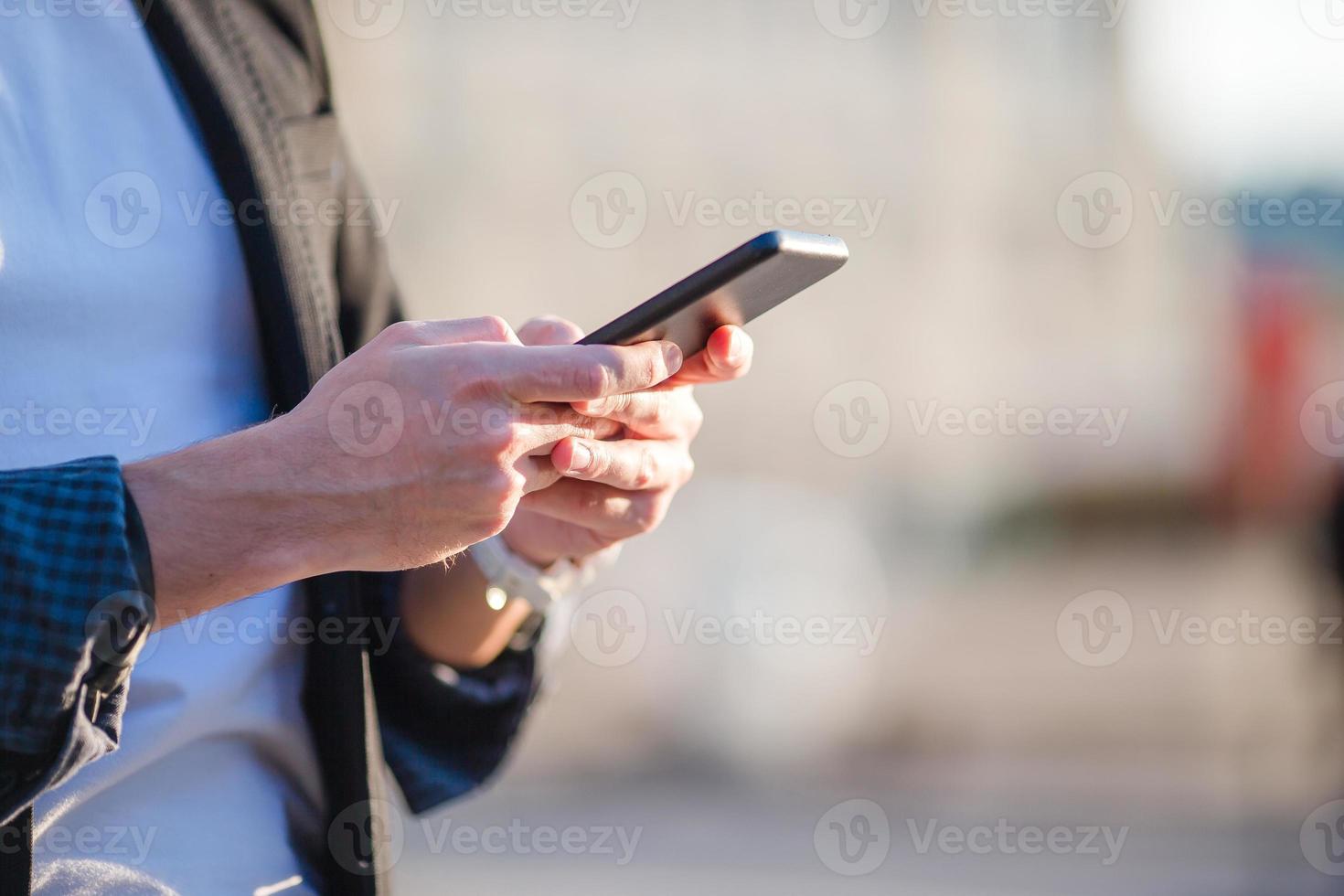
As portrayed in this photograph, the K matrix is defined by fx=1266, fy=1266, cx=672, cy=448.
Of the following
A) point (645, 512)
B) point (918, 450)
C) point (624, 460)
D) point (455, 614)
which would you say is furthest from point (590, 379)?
point (918, 450)

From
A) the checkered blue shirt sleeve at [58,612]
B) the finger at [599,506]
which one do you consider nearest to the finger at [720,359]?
the finger at [599,506]

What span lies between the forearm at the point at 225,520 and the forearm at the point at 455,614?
1.73ft

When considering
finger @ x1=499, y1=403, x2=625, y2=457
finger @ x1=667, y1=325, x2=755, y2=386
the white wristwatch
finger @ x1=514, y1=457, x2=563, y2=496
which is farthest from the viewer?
the white wristwatch

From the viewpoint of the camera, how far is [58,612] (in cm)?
91

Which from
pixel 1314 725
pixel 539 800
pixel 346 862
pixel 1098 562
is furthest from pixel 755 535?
pixel 346 862

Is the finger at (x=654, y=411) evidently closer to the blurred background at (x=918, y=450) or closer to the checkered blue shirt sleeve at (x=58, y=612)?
the checkered blue shirt sleeve at (x=58, y=612)

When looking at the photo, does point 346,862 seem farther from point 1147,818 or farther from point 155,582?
point 1147,818

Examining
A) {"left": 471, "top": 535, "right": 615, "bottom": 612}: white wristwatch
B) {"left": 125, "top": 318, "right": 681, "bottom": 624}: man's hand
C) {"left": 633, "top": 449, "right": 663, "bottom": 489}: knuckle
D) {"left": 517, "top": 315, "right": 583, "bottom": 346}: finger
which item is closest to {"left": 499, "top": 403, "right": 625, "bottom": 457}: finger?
{"left": 125, "top": 318, "right": 681, "bottom": 624}: man's hand

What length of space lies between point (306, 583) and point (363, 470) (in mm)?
407

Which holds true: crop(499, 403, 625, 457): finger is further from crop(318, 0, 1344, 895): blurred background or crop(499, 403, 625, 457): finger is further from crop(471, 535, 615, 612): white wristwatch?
crop(318, 0, 1344, 895): blurred background

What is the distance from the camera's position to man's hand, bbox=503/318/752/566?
3.95 ft

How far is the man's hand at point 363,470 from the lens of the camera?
3.17 ft

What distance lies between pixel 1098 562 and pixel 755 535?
11.2ft

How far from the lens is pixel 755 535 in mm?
6398
